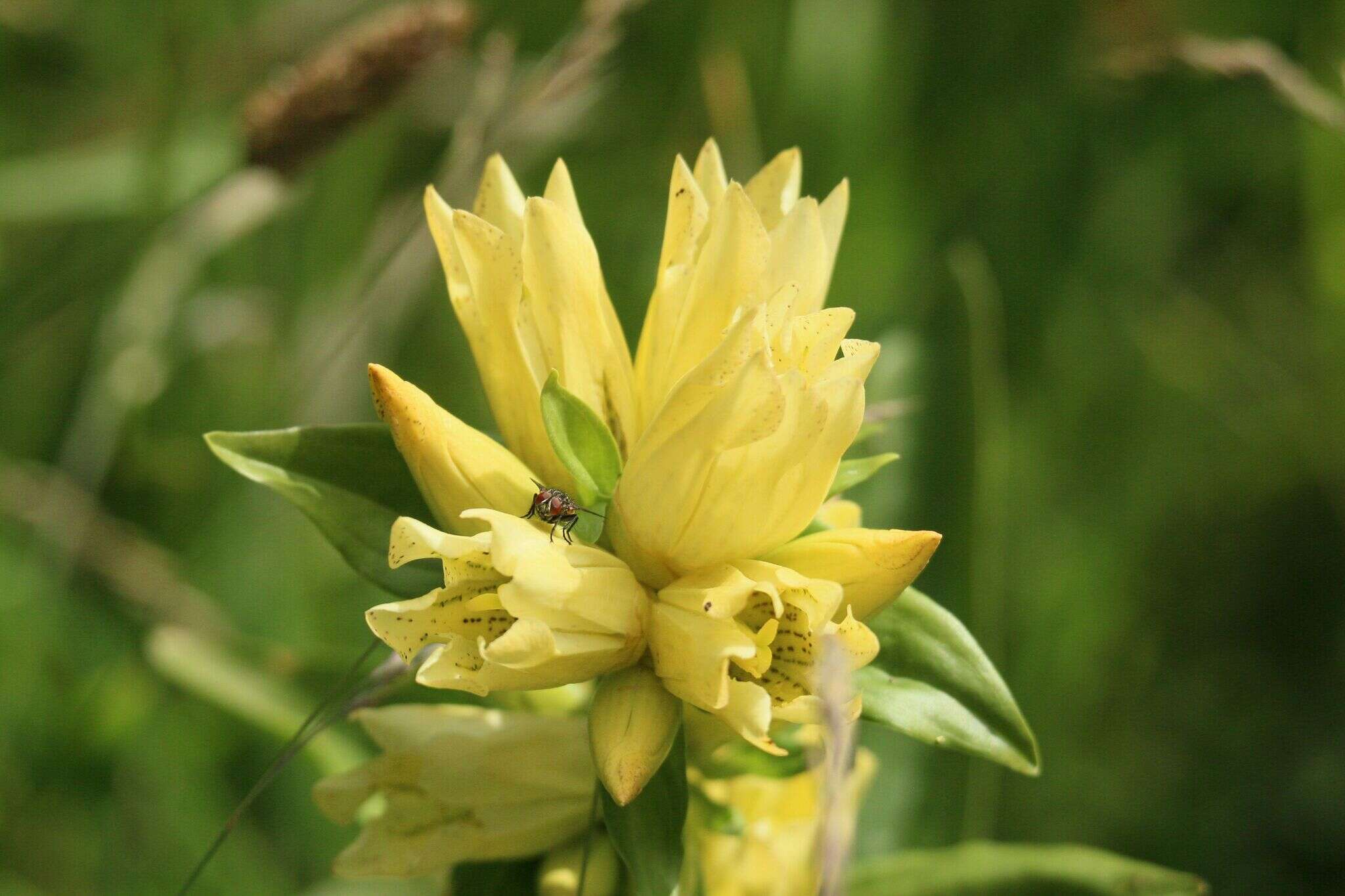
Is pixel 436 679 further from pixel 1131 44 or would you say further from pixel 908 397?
pixel 1131 44

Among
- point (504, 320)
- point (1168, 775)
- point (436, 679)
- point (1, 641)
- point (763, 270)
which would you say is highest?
point (763, 270)

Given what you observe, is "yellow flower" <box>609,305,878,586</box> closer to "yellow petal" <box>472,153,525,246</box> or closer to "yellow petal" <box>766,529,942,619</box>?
"yellow petal" <box>766,529,942,619</box>

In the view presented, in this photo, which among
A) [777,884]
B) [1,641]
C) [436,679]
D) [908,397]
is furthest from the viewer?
[1,641]

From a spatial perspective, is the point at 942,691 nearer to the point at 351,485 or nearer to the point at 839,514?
the point at 839,514

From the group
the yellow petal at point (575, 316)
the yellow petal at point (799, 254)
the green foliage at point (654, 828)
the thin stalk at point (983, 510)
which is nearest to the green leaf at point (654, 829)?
the green foliage at point (654, 828)

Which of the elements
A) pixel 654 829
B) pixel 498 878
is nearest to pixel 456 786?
pixel 498 878

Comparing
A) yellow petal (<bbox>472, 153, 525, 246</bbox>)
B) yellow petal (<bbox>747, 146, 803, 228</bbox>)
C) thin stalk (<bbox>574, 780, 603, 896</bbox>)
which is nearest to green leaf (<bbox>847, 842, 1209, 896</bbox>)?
thin stalk (<bbox>574, 780, 603, 896</bbox>)

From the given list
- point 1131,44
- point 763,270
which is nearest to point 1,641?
point 763,270

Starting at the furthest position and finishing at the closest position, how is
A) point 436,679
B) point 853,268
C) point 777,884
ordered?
1. point 853,268
2. point 777,884
3. point 436,679
